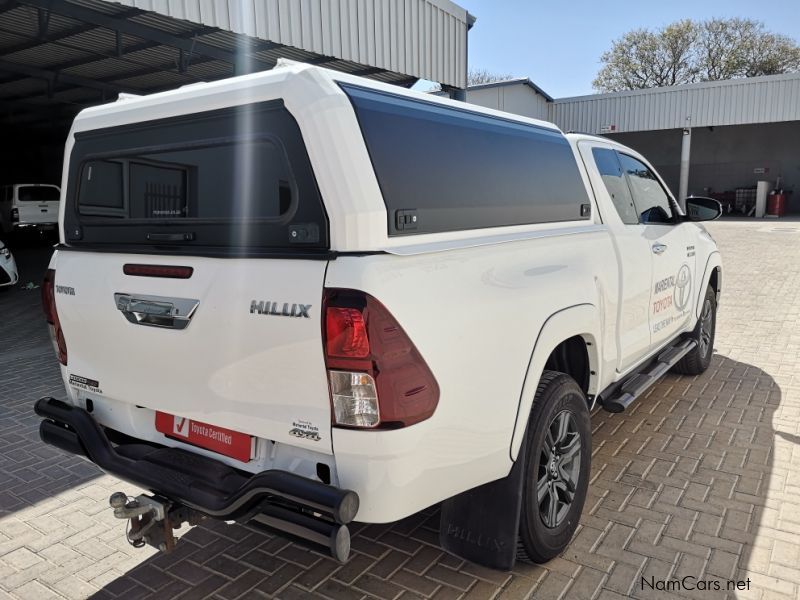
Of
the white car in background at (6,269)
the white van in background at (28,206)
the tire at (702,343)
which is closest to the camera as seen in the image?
the tire at (702,343)

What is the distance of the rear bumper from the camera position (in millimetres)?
2023

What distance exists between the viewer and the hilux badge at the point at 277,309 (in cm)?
206

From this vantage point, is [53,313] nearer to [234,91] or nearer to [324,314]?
[234,91]

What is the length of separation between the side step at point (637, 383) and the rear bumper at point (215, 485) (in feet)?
7.00

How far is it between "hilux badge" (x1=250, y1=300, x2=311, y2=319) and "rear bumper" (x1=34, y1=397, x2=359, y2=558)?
55 centimetres

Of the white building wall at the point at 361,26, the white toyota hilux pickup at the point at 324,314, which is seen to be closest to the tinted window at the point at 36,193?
the white building wall at the point at 361,26

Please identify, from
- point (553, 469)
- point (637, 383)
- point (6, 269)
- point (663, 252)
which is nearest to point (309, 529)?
point (553, 469)

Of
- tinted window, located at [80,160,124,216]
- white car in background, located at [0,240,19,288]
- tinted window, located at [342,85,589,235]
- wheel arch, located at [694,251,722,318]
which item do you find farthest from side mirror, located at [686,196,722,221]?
white car in background, located at [0,240,19,288]

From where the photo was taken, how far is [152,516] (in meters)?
2.52

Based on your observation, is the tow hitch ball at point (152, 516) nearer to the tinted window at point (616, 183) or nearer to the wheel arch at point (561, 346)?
the wheel arch at point (561, 346)

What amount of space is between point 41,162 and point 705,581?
116ft

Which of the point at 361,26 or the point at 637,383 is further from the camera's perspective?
the point at 361,26

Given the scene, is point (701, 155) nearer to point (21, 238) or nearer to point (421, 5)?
point (421, 5)

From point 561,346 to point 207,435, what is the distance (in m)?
1.80
